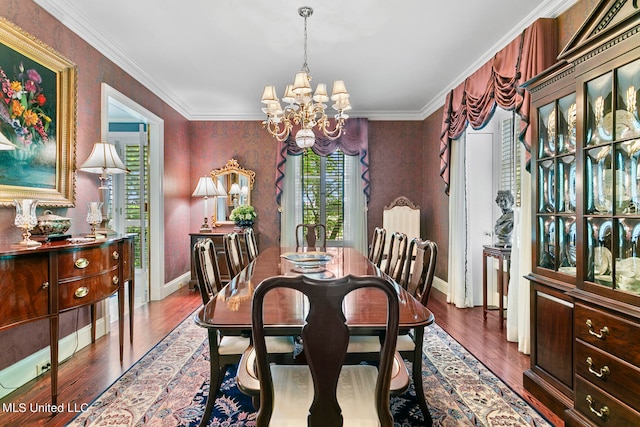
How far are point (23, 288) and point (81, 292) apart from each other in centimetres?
36

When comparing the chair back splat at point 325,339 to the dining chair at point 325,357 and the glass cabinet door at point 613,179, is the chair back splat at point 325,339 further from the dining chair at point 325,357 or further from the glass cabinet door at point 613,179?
the glass cabinet door at point 613,179

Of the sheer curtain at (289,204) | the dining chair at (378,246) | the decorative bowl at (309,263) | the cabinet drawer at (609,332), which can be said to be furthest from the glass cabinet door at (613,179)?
the sheer curtain at (289,204)

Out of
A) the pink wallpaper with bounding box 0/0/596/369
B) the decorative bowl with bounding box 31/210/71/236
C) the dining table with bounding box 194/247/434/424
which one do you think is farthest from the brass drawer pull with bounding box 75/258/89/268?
the pink wallpaper with bounding box 0/0/596/369

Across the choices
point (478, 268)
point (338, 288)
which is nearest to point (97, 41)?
point (338, 288)

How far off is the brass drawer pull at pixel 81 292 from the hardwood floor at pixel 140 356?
0.59 meters

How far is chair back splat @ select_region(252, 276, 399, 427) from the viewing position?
3.39 feet

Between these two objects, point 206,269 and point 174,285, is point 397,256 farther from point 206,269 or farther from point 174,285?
point 174,285

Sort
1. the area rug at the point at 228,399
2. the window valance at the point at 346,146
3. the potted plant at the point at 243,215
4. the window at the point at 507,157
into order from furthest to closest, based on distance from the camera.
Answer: the window valance at the point at 346,146 < the potted plant at the point at 243,215 < the window at the point at 507,157 < the area rug at the point at 228,399

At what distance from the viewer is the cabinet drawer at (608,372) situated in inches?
58.4

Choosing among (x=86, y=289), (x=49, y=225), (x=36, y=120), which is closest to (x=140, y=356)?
(x=86, y=289)

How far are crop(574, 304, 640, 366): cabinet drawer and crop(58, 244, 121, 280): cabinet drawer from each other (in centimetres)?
281

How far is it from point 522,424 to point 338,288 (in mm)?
1593

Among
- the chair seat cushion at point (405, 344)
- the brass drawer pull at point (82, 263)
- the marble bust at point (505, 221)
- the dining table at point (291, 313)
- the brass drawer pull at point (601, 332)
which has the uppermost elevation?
the marble bust at point (505, 221)

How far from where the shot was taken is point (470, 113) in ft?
12.4
